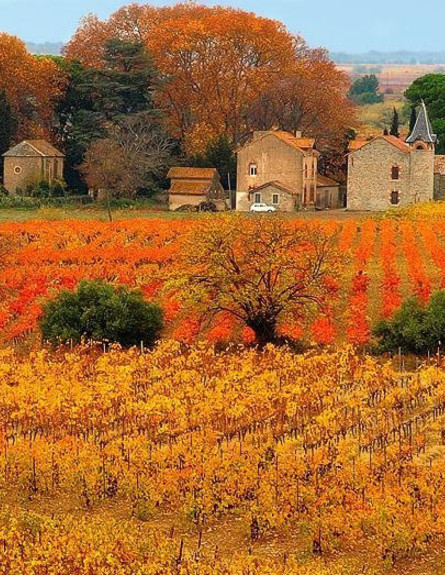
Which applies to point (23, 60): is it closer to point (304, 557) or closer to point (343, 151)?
point (343, 151)

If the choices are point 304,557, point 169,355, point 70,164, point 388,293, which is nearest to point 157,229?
point 388,293

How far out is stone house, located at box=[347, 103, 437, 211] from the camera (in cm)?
7275

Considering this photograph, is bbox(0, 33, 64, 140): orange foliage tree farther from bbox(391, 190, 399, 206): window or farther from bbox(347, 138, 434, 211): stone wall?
bbox(391, 190, 399, 206): window

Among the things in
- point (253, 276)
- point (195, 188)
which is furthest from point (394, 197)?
point (253, 276)

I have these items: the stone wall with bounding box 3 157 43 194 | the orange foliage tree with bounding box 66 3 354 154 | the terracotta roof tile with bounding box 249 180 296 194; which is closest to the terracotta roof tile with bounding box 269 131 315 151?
the terracotta roof tile with bounding box 249 180 296 194

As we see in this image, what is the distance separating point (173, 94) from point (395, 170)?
1889cm

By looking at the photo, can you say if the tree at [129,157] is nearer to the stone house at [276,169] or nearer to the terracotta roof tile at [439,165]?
the stone house at [276,169]

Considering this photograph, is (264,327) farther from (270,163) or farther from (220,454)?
(270,163)

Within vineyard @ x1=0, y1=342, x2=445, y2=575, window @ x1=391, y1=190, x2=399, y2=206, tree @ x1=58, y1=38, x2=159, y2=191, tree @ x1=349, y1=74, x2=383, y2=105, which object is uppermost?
tree @ x1=349, y1=74, x2=383, y2=105

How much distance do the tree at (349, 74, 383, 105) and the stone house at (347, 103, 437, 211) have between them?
87.1 meters

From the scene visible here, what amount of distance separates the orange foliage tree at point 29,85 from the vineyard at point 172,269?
27514 millimetres

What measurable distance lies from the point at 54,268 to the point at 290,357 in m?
14.0

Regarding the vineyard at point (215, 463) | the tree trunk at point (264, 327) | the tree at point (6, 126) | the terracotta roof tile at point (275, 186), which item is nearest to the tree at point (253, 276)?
the tree trunk at point (264, 327)

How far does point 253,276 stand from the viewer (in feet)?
109
